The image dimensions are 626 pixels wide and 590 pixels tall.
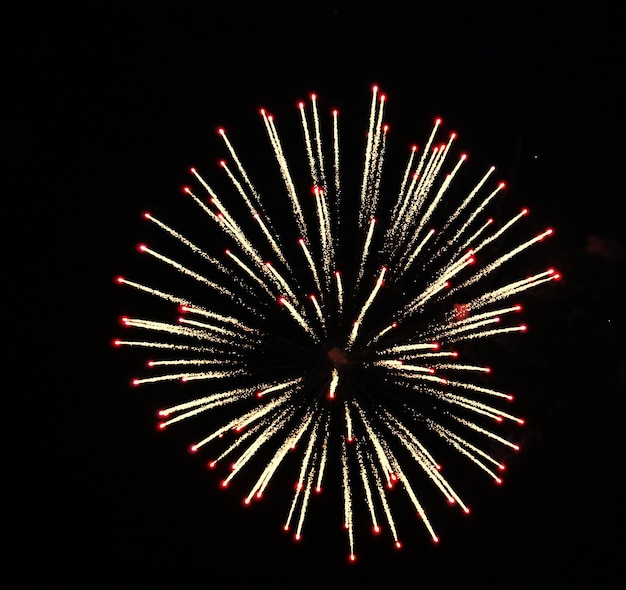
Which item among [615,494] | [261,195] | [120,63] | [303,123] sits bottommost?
[615,494]

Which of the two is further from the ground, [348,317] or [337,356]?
[348,317]

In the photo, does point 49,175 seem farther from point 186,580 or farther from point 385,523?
point 385,523

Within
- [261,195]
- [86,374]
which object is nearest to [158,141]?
[261,195]

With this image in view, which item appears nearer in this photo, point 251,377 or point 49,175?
point 251,377

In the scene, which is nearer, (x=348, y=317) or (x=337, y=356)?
(x=348, y=317)
